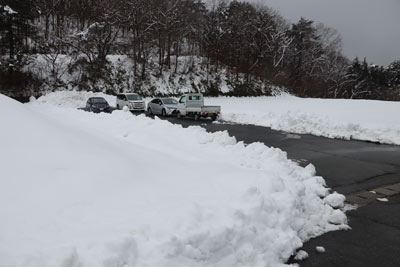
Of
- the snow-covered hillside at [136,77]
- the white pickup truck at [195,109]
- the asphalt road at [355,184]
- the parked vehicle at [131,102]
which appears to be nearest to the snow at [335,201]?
the asphalt road at [355,184]

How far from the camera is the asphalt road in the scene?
4.28m

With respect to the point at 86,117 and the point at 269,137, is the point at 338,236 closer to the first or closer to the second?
the point at 269,137

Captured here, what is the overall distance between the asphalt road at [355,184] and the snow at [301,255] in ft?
0.21

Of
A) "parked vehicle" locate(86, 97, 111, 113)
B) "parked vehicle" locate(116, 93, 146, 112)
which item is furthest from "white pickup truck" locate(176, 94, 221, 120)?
"parked vehicle" locate(86, 97, 111, 113)

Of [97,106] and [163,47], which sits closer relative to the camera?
[97,106]

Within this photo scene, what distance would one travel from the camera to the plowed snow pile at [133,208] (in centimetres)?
326

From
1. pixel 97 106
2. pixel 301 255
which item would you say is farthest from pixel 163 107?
pixel 301 255

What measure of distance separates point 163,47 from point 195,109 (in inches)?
906

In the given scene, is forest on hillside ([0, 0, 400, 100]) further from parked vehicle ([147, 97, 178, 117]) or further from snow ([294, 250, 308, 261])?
snow ([294, 250, 308, 261])

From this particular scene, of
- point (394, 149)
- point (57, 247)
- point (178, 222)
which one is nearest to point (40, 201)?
point (57, 247)

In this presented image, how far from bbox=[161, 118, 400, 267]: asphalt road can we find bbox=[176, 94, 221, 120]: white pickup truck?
5828 mm

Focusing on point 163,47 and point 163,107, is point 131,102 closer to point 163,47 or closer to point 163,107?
point 163,107

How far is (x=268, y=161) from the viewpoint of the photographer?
7.87 metres

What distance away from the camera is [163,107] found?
23.6m
